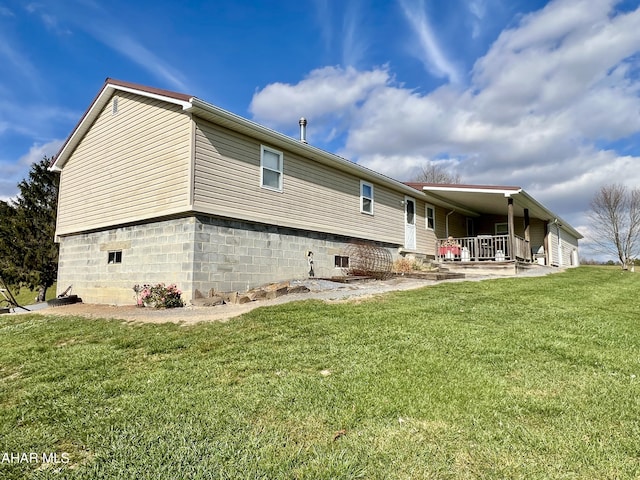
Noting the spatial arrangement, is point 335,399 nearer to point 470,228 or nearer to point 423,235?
point 423,235

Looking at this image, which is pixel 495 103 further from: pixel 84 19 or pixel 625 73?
pixel 84 19

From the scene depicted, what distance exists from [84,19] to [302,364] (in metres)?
11.8

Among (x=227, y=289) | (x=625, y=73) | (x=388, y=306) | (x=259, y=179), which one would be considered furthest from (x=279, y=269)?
(x=625, y=73)

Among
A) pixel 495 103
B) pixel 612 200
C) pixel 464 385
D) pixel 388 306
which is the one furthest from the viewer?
pixel 612 200

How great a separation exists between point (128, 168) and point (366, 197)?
7.96m

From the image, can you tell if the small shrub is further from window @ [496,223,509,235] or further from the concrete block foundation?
window @ [496,223,509,235]

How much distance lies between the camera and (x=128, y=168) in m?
10.9

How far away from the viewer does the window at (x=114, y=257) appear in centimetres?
1102

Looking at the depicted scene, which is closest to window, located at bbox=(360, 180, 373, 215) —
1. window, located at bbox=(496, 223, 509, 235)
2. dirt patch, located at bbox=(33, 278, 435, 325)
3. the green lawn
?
dirt patch, located at bbox=(33, 278, 435, 325)

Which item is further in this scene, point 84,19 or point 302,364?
point 84,19

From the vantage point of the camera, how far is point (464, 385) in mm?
3408

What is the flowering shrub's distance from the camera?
8445 mm

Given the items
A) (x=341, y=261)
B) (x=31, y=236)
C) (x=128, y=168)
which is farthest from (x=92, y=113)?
(x=31, y=236)

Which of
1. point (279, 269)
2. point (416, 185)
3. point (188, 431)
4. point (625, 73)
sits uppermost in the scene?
point (625, 73)
